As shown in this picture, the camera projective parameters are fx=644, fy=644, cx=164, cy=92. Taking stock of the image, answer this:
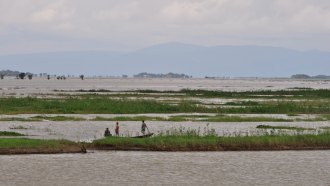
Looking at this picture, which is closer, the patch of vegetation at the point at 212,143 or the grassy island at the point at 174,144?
the grassy island at the point at 174,144

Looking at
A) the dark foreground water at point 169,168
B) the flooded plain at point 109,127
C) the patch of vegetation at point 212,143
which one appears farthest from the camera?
the flooded plain at point 109,127

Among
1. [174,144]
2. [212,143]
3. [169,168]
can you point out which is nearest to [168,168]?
[169,168]

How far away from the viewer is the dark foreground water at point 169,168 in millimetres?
Result: 29891

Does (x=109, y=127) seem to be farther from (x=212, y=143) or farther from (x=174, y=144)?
(x=212, y=143)

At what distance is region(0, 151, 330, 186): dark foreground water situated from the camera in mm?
29891

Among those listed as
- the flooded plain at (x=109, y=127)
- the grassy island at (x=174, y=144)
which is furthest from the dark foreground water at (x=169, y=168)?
the flooded plain at (x=109, y=127)

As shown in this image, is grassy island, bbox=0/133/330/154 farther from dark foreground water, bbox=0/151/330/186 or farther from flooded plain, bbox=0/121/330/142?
flooded plain, bbox=0/121/330/142

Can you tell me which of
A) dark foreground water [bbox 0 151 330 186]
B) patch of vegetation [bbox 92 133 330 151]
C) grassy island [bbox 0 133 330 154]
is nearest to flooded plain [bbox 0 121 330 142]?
patch of vegetation [bbox 92 133 330 151]

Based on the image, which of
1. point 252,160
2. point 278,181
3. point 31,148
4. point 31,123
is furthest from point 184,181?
point 31,123

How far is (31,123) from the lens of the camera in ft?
181

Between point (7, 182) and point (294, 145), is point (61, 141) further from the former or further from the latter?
point (294, 145)

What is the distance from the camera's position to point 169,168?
33.2 m

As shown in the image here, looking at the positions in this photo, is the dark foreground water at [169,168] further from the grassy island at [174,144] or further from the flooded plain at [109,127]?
the flooded plain at [109,127]

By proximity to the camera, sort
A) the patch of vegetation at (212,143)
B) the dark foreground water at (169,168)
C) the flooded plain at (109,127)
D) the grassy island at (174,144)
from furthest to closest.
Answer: the flooded plain at (109,127) → the patch of vegetation at (212,143) → the grassy island at (174,144) → the dark foreground water at (169,168)
